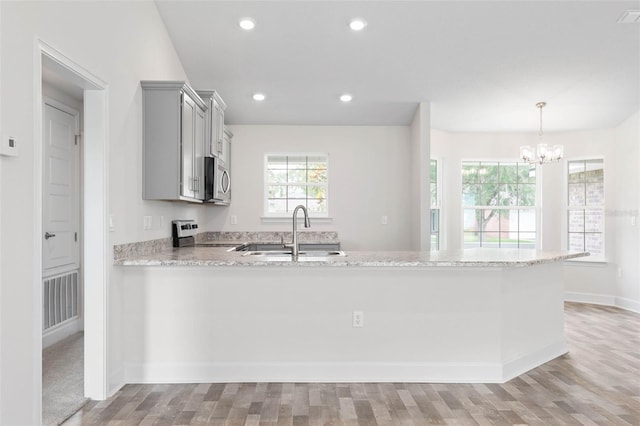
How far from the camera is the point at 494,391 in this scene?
9.32 ft

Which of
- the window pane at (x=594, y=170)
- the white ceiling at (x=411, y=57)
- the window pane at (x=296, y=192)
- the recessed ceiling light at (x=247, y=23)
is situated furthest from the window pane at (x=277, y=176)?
the window pane at (x=594, y=170)

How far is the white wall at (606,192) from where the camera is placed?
555 centimetres

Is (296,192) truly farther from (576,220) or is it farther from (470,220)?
(576,220)

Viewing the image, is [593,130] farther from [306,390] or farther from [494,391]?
[306,390]

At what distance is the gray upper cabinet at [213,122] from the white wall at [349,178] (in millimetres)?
1217

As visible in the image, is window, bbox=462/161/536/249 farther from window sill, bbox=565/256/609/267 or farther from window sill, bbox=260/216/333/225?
window sill, bbox=260/216/333/225

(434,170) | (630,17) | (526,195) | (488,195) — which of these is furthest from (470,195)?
(630,17)

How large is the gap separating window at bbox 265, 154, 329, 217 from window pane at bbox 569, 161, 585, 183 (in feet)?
11.6

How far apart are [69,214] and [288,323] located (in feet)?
8.53

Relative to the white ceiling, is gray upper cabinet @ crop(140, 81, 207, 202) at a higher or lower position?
lower

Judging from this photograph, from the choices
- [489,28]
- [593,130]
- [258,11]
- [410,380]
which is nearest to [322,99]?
[258,11]

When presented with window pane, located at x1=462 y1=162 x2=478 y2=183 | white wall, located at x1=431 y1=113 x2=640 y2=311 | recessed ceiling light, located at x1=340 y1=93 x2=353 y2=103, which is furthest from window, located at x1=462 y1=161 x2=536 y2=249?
recessed ceiling light, located at x1=340 y1=93 x2=353 y2=103

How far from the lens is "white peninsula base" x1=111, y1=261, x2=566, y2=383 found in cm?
299

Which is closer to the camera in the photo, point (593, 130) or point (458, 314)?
point (458, 314)
